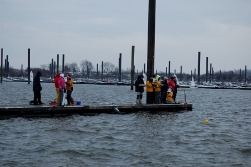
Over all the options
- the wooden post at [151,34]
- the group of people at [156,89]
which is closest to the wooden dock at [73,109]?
the group of people at [156,89]

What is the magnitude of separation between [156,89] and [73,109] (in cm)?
549

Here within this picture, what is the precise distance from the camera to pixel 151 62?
2712 cm

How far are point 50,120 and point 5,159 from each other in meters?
8.08

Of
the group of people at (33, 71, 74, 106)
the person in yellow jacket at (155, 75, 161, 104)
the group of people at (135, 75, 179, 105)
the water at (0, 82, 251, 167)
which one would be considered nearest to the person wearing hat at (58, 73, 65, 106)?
the group of people at (33, 71, 74, 106)

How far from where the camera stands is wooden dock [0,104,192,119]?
21.4 meters

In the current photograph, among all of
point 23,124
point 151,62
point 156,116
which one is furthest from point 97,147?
point 151,62

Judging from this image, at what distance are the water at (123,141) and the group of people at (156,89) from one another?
2155mm

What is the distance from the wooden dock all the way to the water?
1.59ft

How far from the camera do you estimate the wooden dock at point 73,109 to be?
21.4 metres

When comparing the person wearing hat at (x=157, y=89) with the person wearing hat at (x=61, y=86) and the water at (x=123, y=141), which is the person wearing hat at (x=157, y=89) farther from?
the person wearing hat at (x=61, y=86)

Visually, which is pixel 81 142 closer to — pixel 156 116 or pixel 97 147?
pixel 97 147

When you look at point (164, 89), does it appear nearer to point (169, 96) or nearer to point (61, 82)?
point (169, 96)

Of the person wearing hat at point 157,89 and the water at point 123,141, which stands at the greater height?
the person wearing hat at point 157,89

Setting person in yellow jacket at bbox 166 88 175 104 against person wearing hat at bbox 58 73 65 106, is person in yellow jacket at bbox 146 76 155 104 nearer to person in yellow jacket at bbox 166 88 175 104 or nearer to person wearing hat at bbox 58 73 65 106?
person in yellow jacket at bbox 166 88 175 104
